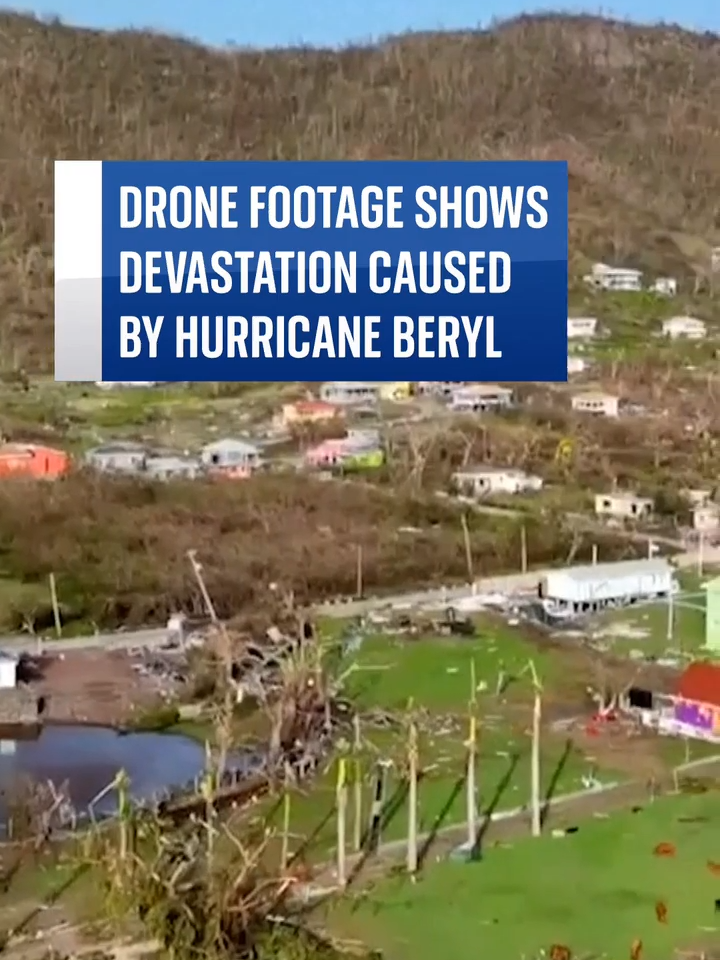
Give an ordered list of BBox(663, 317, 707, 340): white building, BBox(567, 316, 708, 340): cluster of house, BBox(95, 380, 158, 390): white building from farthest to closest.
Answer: BBox(663, 317, 707, 340): white building < BBox(567, 316, 708, 340): cluster of house < BBox(95, 380, 158, 390): white building

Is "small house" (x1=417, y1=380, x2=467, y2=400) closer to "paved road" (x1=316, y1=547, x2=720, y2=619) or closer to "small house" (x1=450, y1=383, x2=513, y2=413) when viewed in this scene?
"small house" (x1=450, y1=383, x2=513, y2=413)

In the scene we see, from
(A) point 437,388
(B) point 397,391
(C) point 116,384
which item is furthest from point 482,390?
(C) point 116,384

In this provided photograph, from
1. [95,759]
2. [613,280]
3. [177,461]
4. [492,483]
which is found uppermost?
[613,280]

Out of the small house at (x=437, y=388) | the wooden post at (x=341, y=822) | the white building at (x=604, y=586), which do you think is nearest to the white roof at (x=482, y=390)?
the small house at (x=437, y=388)

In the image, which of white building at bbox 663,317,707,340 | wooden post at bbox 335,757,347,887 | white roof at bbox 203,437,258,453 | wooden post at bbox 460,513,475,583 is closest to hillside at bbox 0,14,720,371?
white building at bbox 663,317,707,340

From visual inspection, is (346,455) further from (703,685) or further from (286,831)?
(286,831)

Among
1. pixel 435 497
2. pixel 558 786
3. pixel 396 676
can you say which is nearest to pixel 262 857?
pixel 558 786

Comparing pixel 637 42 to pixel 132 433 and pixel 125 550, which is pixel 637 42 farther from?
pixel 125 550
